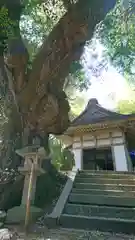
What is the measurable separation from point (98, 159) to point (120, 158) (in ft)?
5.48

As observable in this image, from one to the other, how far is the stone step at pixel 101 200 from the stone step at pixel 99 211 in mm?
269

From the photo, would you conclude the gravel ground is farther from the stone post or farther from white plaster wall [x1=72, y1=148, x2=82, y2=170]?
white plaster wall [x1=72, y1=148, x2=82, y2=170]

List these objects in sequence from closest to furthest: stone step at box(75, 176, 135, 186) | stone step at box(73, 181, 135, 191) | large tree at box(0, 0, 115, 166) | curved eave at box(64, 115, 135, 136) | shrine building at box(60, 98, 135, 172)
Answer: stone step at box(73, 181, 135, 191) → large tree at box(0, 0, 115, 166) → stone step at box(75, 176, 135, 186) → curved eave at box(64, 115, 135, 136) → shrine building at box(60, 98, 135, 172)

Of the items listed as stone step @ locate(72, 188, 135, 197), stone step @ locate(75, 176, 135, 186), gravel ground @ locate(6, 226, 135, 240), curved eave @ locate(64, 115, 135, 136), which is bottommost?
gravel ground @ locate(6, 226, 135, 240)

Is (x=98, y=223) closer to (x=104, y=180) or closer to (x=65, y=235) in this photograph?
(x=65, y=235)

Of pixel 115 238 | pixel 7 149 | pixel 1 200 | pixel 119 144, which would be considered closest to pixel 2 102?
pixel 7 149

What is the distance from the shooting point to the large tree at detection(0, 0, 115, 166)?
251 inches

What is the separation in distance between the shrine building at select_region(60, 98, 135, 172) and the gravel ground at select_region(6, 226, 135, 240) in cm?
741

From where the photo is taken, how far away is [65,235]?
12.2ft

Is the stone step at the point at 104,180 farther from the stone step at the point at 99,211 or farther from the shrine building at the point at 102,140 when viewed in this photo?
the shrine building at the point at 102,140

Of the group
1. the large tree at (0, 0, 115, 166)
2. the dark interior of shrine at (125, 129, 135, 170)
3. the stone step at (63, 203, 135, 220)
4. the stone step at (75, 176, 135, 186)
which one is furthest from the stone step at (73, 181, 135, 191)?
the dark interior of shrine at (125, 129, 135, 170)

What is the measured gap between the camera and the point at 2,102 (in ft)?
24.9

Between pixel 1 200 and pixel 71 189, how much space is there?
85.5 inches

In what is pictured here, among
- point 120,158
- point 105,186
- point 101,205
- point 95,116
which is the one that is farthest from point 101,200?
point 95,116
